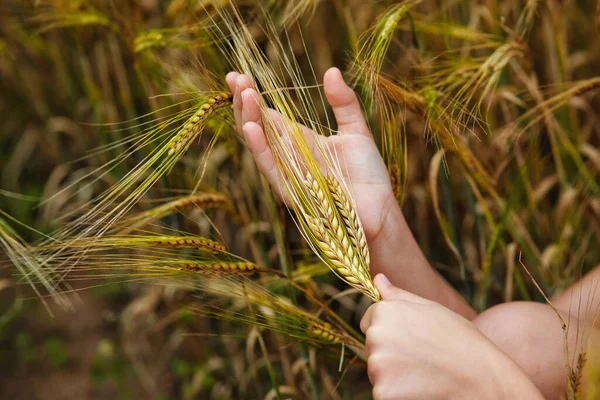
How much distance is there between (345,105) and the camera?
94 cm

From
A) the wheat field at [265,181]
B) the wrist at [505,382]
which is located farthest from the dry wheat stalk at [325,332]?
the wrist at [505,382]

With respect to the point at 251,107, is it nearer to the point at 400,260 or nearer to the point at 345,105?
the point at 345,105

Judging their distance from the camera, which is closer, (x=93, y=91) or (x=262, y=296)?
(x=262, y=296)

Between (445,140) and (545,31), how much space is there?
632 mm

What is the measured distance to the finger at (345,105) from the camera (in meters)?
0.93

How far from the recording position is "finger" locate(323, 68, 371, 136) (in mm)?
933

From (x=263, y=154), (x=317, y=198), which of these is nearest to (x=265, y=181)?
(x=263, y=154)

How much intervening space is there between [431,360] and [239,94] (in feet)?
Answer: 1.35

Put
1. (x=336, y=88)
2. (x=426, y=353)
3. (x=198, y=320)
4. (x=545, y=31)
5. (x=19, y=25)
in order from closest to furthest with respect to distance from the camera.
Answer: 1. (x=426, y=353)
2. (x=336, y=88)
3. (x=545, y=31)
4. (x=198, y=320)
5. (x=19, y=25)

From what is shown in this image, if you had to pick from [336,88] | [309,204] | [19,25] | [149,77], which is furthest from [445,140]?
[19,25]

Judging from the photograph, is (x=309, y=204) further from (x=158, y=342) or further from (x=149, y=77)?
(x=158, y=342)

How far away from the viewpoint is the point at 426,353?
0.68 m

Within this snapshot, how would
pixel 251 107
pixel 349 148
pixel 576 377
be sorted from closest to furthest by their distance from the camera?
pixel 576 377, pixel 251 107, pixel 349 148

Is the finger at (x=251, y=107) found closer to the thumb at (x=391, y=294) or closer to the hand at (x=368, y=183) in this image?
the hand at (x=368, y=183)
